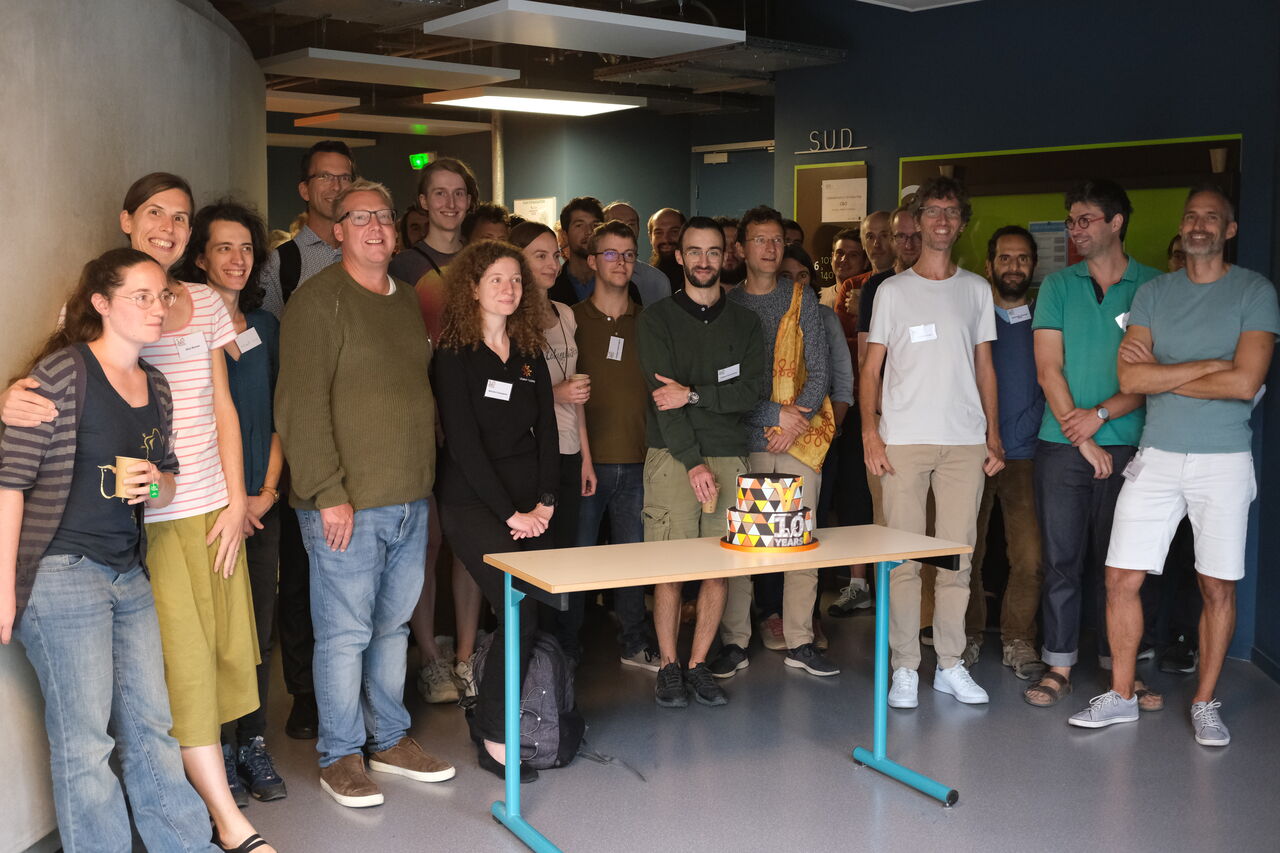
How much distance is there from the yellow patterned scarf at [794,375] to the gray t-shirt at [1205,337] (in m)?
1.28

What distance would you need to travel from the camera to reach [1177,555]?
5.41 m

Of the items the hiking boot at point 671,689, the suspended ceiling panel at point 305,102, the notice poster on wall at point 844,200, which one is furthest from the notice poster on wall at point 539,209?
the hiking boot at point 671,689

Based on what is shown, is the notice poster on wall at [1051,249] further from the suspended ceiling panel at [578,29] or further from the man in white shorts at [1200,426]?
the suspended ceiling panel at [578,29]

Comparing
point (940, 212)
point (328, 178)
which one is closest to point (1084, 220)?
point (940, 212)

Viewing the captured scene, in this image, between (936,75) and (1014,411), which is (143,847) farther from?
(936,75)

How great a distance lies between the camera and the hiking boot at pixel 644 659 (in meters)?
5.23

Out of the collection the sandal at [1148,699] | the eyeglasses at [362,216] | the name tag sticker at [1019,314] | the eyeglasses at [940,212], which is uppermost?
the eyeglasses at [940,212]

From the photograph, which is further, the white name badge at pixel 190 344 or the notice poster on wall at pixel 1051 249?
the notice poster on wall at pixel 1051 249

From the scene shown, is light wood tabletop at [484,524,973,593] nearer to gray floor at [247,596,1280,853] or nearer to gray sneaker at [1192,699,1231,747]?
gray floor at [247,596,1280,853]

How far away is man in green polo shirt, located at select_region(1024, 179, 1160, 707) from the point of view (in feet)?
15.7

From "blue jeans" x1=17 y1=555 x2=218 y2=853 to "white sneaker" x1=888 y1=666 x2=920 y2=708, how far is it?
8.68 ft

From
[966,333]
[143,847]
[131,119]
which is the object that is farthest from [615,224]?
[143,847]

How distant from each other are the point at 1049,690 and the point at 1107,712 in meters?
0.30

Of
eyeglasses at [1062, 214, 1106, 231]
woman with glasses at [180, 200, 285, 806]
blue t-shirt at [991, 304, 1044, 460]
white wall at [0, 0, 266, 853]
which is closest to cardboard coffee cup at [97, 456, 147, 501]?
white wall at [0, 0, 266, 853]
